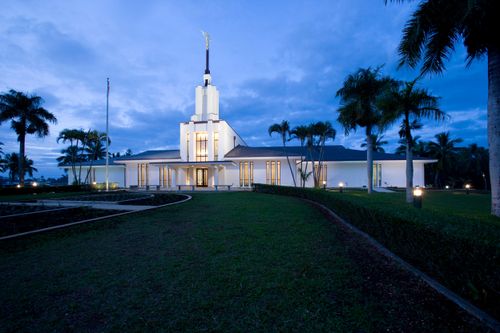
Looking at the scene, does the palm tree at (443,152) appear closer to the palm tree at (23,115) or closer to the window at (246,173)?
the window at (246,173)

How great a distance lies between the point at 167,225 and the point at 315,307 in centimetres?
613

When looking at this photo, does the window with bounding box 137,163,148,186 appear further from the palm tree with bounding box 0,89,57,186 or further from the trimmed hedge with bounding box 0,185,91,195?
the palm tree with bounding box 0,89,57,186

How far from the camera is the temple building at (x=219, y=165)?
83.3ft

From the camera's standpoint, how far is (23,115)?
25031mm

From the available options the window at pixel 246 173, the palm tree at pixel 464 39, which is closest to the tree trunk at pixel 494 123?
the palm tree at pixel 464 39

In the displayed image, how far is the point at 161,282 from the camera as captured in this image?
143 inches

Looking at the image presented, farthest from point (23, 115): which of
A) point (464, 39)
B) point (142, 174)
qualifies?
point (464, 39)

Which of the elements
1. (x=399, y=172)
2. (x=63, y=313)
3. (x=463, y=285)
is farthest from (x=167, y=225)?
(x=399, y=172)

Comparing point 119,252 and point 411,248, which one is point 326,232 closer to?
point 411,248

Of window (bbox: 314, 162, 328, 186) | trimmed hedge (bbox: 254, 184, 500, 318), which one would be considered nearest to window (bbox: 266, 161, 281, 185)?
window (bbox: 314, 162, 328, 186)

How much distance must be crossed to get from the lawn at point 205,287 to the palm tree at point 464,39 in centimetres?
553

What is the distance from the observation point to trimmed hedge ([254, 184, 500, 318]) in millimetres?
2652

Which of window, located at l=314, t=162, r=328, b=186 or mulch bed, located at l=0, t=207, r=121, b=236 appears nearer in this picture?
mulch bed, located at l=0, t=207, r=121, b=236

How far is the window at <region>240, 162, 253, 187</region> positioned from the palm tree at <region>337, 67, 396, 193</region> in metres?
13.7
